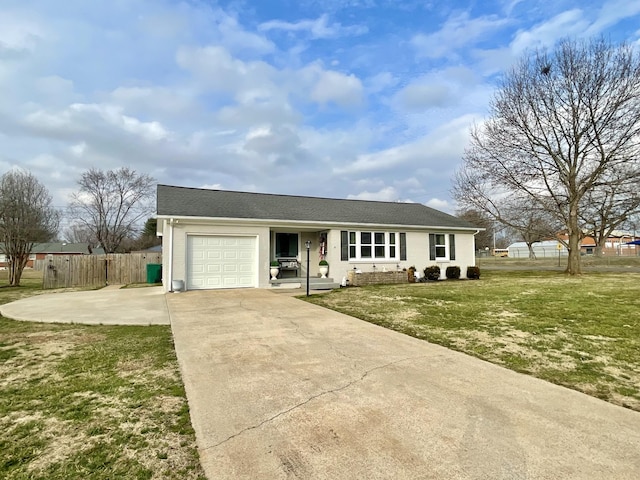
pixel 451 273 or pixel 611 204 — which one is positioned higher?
pixel 611 204

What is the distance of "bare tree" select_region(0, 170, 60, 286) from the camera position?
1833cm

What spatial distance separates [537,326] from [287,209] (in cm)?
1078

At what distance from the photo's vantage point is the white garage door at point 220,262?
493 inches

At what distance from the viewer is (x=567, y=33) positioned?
1625 cm

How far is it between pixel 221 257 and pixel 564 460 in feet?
39.1

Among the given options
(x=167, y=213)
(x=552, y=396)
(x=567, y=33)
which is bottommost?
(x=552, y=396)

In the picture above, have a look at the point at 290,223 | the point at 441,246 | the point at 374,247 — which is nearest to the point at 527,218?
the point at 441,246

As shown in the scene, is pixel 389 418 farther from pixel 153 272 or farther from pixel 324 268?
pixel 153 272

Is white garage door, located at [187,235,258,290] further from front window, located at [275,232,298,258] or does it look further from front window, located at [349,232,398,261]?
front window, located at [349,232,398,261]

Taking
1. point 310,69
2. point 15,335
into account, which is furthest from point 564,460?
point 310,69

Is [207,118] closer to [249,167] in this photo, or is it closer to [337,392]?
[249,167]

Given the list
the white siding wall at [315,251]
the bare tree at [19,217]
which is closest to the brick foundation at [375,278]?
the white siding wall at [315,251]

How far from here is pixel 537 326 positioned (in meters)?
6.48

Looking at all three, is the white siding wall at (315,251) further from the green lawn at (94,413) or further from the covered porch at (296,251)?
the green lawn at (94,413)
